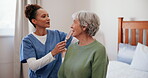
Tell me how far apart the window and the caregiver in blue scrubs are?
185 cm

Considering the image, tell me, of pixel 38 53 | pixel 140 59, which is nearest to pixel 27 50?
pixel 38 53

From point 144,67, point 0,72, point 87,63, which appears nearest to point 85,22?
point 87,63

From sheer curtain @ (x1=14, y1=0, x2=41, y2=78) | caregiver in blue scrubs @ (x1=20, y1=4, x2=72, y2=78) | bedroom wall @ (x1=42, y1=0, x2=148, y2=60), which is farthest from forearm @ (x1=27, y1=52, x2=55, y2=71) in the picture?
sheer curtain @ (x1=14, y1=0, x2=41, y2=78)

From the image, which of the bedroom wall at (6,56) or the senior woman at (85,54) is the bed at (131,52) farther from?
the bedroom wall at (6,56)

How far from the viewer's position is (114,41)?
3.05 m

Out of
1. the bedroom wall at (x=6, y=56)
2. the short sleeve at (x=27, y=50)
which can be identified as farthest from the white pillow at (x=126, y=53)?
the bedroom wall at (x=6, y=56)

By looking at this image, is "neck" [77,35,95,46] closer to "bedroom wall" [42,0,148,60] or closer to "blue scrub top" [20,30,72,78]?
"blue scrub top" [20,30,72,78]

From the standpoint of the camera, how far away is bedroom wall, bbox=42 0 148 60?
271cm

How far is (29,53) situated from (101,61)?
1.92 ft

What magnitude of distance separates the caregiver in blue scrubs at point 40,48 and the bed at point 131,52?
2.61 feet

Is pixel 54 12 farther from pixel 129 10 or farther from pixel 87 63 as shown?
pixel 87 63

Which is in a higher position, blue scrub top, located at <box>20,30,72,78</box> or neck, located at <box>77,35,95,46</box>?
neck, located at <box>77,35,95,46</box>

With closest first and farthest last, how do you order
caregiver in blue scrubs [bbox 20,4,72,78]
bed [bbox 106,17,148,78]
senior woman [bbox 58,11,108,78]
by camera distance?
senior woman [bbox 58,11,108,78]
caregiver in blue scrubs [bbox 20,4,72,78]
bed [bbox 106,17,148,78]

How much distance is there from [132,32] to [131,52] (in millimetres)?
357
